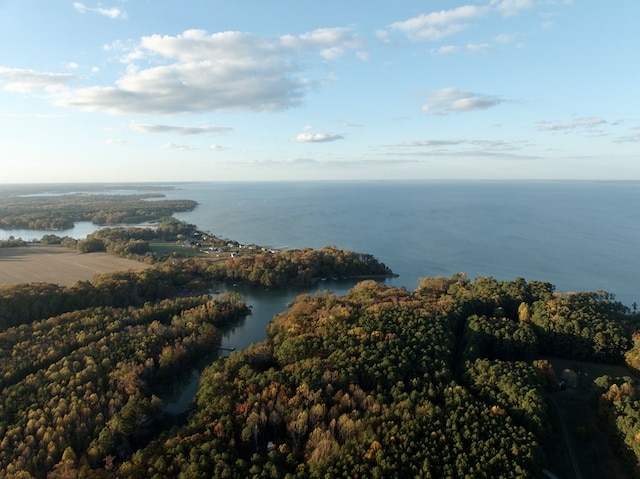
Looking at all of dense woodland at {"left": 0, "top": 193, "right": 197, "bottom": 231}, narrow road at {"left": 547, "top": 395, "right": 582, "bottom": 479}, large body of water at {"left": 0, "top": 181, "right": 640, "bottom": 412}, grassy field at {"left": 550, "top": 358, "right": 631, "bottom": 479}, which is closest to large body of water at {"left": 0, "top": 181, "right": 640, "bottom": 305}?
large body of water at {"left": 0, "top": 181, "right": 640, "bottom": 412}

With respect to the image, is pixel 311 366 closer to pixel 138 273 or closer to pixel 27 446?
pixel 27 446

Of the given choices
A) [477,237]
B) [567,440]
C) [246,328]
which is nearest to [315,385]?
[567,440]

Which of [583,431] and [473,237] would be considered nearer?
[583,431]

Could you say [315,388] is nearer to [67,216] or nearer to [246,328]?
[246,328]

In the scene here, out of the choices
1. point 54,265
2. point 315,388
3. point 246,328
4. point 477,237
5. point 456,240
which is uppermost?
point 477,237

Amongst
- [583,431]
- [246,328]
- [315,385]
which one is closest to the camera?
[583,431]

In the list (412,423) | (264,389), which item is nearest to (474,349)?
(412,423)
